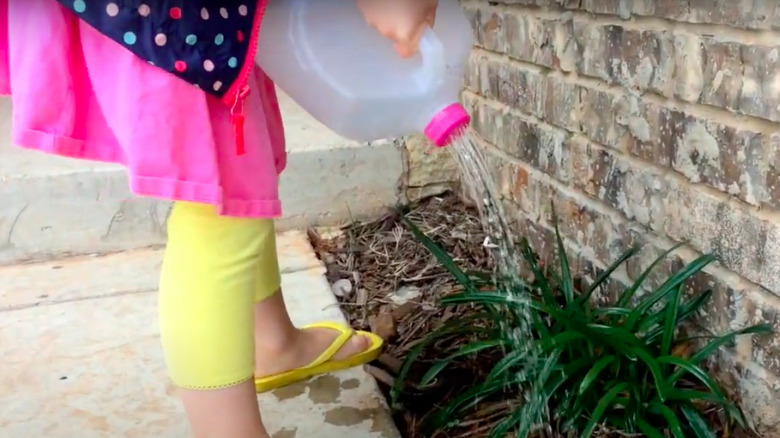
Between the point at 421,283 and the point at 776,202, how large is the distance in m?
0.88

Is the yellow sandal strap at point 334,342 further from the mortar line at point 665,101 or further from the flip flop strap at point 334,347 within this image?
the mortar line at point 665,101

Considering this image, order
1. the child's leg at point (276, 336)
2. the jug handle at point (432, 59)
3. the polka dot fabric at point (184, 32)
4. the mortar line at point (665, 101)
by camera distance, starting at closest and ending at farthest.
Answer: the polka dot fabric at point (184, 32) → the jug handle at point (432, 59) → the mortar line at point (665, 101) → the child's leg at point (276, 336)

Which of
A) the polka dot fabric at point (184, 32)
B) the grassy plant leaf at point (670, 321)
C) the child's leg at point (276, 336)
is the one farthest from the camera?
the child's leg at point (276, 336)

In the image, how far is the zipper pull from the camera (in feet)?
3.19

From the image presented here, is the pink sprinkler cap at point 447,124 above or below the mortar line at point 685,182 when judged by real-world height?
above

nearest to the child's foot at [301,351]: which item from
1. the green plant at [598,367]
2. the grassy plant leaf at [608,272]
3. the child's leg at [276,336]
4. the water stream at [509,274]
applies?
the child's leg at [276,336]

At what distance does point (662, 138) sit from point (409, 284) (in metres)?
0.70

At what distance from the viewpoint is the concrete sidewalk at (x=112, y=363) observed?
1.32 metres

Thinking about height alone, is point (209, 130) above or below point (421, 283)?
above

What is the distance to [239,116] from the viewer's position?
3.21ft

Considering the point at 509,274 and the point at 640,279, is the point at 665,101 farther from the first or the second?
the point at 509,274

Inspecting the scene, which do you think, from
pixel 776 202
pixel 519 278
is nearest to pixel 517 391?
pixel 519 278

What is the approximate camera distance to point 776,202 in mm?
1099

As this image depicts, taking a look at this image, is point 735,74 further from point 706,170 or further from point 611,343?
point 611,343
